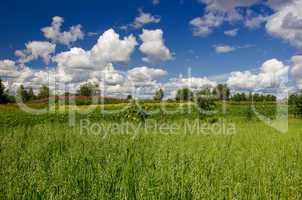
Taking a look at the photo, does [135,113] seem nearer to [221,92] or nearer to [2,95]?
[221,92]

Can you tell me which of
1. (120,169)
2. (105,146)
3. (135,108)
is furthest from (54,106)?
(120,169)

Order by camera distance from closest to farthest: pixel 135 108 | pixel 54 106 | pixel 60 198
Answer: pixel 60 198
pixel 135 108
pixel 54 106

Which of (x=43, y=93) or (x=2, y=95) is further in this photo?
(x=43, y=93)

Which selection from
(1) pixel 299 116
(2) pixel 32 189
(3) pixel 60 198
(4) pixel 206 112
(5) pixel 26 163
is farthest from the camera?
(1) pixel 299 116

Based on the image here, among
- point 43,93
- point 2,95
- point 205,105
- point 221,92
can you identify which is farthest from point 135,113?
point 43,93

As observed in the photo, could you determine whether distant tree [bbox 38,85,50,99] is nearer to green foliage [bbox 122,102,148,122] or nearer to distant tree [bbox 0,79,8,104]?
distant tree [bbox 0,79,8,104]

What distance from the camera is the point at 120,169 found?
4.05 metres

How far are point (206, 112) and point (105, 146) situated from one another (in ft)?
55.4

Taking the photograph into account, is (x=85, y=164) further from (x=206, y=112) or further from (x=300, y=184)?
(x=206, y=112)

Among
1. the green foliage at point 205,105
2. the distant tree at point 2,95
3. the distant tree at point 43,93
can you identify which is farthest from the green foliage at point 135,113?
the distant tree at point 2,95

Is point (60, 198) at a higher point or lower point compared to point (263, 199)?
higher

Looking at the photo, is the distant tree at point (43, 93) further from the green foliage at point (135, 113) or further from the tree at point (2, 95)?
the green foliage at point (135, 113)

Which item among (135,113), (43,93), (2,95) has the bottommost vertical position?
(135,113)

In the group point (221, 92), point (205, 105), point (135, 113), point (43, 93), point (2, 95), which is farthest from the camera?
point (43, 93)
